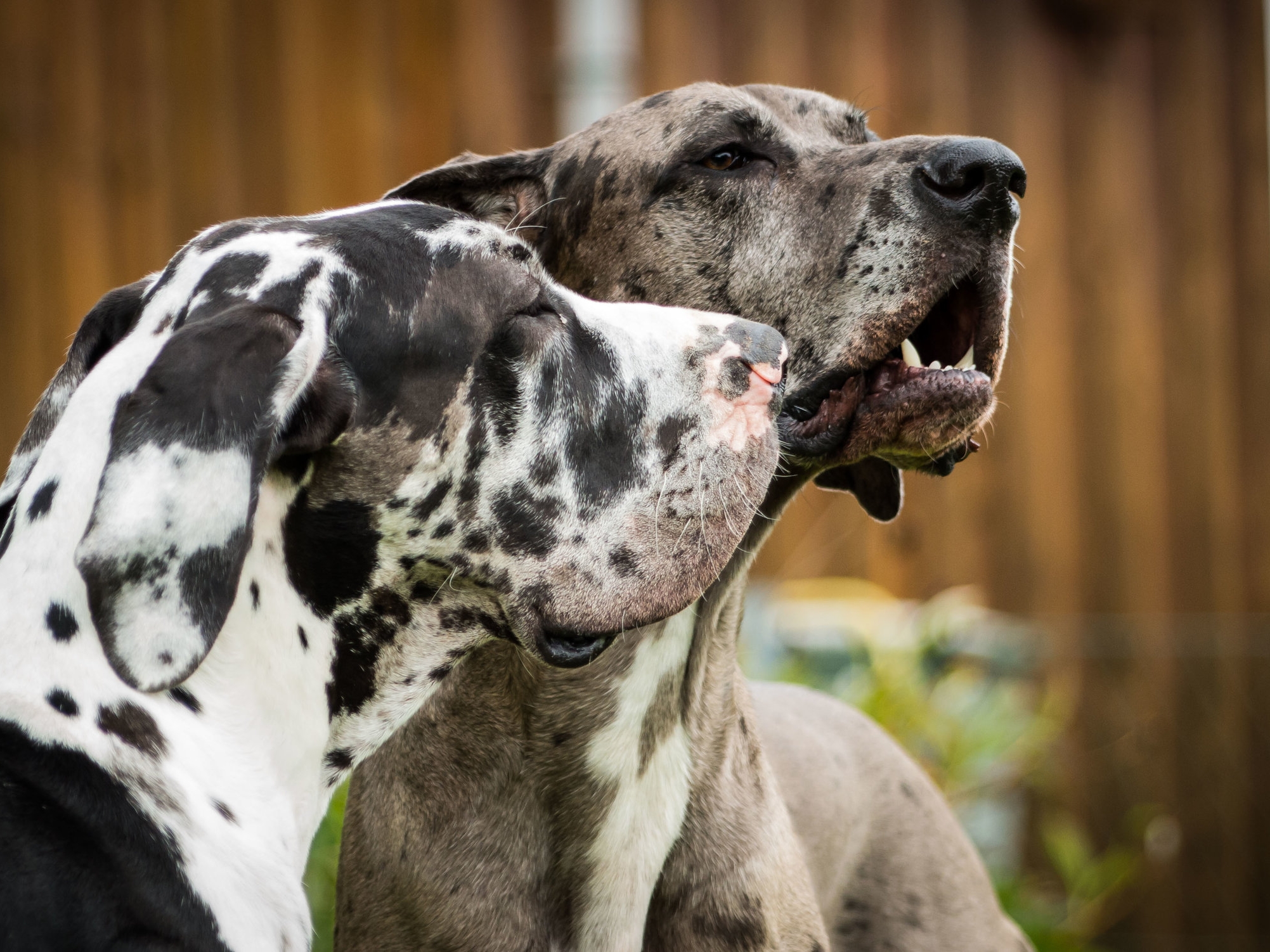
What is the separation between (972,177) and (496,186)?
44.4 inches

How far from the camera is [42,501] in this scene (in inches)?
82.2

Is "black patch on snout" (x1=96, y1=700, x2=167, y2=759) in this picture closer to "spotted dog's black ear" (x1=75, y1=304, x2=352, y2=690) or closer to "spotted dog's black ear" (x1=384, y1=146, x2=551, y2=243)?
"spotted dog's black ear" (x1=75, y1=304, x2=352, y2=690)

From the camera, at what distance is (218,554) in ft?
6.20

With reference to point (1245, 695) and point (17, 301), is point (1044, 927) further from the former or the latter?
point (17, 301)

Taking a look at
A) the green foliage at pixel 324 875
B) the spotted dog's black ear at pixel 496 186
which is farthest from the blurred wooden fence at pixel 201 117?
the spotted dog's black ear at pixel 496 186

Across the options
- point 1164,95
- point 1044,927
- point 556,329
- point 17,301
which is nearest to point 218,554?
point 556,329

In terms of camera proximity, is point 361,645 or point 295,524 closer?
point 295,524

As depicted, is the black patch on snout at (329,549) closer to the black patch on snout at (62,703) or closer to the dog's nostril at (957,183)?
the black patch on snout at (62,703)

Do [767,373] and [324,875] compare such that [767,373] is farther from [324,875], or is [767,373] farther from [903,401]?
[324,875]

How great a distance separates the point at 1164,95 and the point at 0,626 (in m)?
7.14

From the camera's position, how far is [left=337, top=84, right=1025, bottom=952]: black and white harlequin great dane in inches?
106

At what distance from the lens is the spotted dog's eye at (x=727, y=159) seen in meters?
3.02

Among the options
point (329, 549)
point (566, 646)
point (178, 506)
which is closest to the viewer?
point (178, 506)

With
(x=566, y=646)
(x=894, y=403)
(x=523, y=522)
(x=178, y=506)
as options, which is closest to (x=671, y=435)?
(x=523, y=522)
